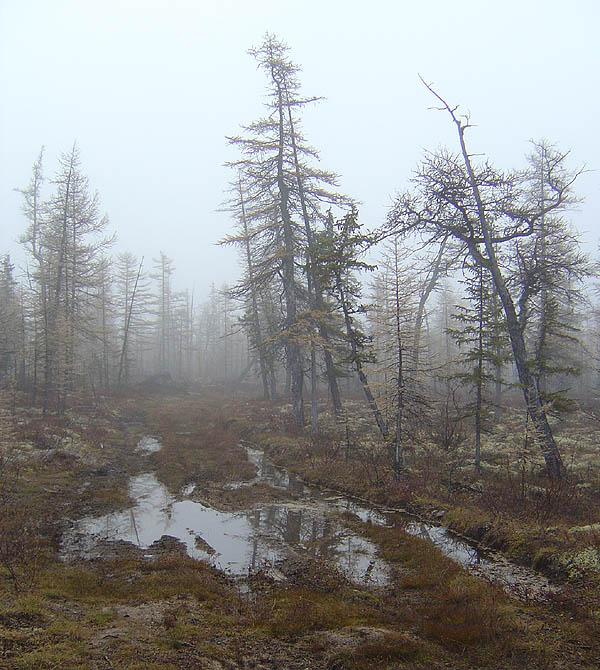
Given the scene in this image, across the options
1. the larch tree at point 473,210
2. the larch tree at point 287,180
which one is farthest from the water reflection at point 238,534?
the larch tree at point 287,180

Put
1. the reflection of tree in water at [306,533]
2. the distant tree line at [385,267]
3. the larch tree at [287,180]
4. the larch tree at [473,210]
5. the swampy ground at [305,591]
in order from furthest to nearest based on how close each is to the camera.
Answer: the larch tree at [287,180] → the distant tree line at [385,267] → the larch tree at [473,210] → the reflection of tree in water at [306,533] → the swampy ground at [305,591]

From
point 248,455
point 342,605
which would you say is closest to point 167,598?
point 342,605

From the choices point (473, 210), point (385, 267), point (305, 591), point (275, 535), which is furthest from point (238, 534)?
point (385, 267)

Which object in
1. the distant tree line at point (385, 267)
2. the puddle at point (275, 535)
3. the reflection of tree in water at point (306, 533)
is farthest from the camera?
the distant tree line at point (385, 267)

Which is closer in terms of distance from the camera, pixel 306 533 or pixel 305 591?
pixel 305 591

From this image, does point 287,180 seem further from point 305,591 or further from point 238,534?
point 305,591

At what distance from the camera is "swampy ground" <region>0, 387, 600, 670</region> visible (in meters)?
5.25

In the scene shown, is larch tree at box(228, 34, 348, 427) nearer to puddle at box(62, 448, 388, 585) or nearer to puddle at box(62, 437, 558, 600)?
puddle at box(62, 437, 558, 600)

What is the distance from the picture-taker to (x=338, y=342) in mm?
24891

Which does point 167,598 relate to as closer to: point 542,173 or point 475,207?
point 475,207

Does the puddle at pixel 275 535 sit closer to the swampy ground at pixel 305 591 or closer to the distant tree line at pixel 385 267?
the swampy ground at pixel 305 591

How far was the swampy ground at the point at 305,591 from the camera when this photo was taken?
525 cm

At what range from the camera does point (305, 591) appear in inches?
291

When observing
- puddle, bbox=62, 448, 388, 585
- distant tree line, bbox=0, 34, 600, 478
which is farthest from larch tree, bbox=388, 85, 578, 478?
puddle, bbox=62, 448, 388, 585
